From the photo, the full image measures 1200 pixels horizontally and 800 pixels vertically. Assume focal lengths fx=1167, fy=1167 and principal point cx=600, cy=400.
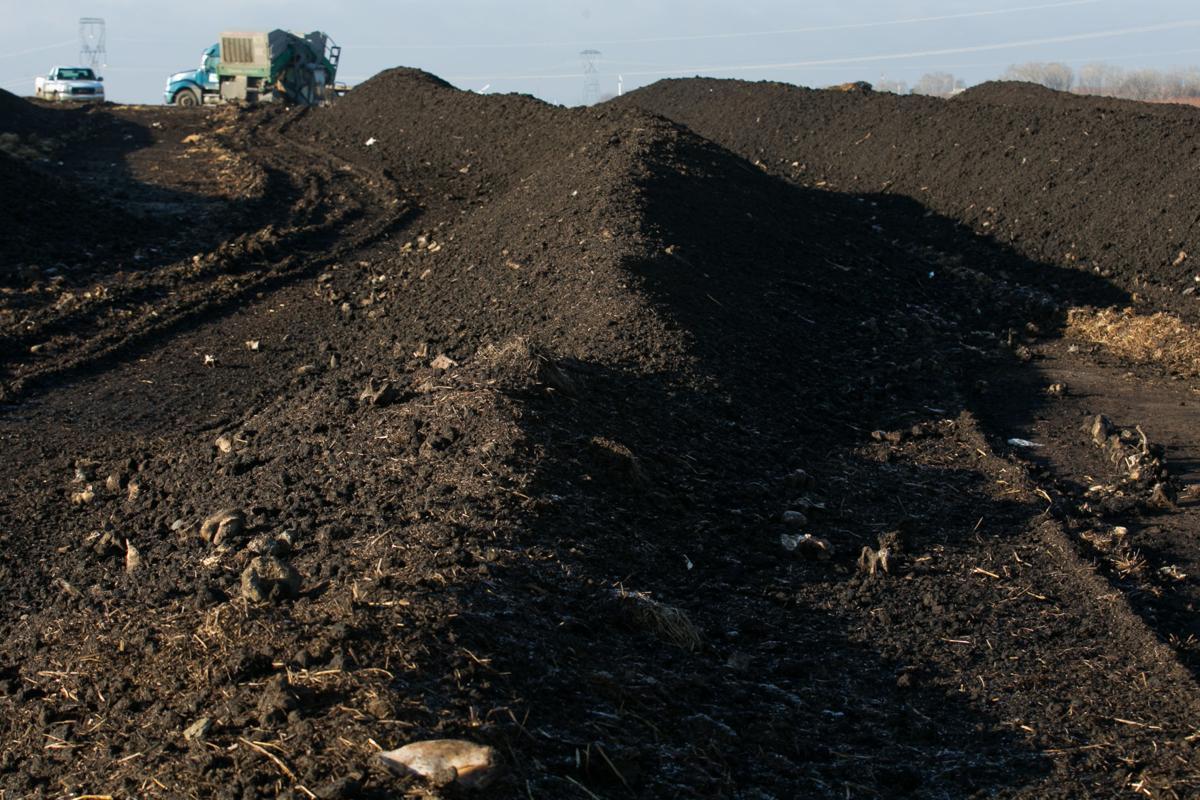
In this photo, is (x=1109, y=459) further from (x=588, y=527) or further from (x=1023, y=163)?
(x=1023, y=163)

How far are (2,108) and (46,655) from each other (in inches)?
1040

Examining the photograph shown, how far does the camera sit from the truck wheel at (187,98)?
3591 cm

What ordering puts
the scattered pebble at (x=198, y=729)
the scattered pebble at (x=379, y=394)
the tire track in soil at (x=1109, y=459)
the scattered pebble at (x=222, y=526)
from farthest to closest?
the scattered pebble at (x=379, y=394)
the tire track in soil at (x=1109, y=459)
the scattered pebble at (x=222, y=526)
the scattered pebble at (x=198, y=729)

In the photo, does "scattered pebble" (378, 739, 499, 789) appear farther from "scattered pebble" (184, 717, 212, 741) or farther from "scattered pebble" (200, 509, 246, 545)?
"scattered pebble" (200, 509, 246, 545)

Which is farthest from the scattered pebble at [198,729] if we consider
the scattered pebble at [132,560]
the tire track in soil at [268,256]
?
the tire track in soil at [268,256]

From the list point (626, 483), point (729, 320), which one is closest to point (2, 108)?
point (729, 320)

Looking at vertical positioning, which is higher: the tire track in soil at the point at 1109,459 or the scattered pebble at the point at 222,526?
the scattered pebble at the point at 222,526

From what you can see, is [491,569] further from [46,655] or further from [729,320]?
[729,320]

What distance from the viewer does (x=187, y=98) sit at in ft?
119

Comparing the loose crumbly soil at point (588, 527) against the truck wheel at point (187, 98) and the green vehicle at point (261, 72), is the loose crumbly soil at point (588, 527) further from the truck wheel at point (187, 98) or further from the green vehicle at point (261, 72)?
the truck wheel at point (187, 98)

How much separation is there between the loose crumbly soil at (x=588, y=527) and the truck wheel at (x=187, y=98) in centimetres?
2553

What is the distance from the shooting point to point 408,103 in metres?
24.5

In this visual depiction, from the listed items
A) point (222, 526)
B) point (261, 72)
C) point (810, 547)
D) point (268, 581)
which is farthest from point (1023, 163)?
point (261, 72)

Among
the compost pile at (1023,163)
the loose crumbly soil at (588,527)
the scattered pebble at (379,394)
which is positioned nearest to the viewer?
the loose crumbly soil at (588,527)
